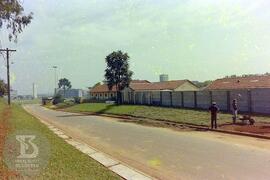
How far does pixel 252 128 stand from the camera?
21.0 m

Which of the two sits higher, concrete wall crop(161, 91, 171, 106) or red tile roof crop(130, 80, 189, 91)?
red tile roof crop(130, 80, 189, 91)

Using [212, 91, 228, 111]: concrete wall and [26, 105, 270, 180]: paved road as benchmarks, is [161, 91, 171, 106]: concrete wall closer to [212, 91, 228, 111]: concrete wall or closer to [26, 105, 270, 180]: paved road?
[212, 91, 228, 111]: concrete wall

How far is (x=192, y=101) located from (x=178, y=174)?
28.8m

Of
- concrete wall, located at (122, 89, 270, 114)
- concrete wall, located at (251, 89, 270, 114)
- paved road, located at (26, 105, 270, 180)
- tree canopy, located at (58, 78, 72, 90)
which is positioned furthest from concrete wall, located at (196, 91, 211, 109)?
tree canopy, located at (58, 78, 72, 90)

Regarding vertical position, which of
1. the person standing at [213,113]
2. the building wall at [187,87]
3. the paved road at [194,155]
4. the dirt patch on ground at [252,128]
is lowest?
the paved road at [194,155]

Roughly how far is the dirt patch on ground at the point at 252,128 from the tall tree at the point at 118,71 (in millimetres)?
38037

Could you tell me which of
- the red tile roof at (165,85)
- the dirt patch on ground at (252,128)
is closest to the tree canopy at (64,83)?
the red tile roof at (165,85)

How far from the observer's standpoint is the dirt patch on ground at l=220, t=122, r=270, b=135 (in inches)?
784

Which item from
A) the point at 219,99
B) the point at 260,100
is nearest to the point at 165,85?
the point at 219,99

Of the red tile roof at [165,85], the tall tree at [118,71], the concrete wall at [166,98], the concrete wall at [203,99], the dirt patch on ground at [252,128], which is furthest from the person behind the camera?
the red tile roof at [165,85]

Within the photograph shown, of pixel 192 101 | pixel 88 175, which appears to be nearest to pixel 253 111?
pixel 192 101

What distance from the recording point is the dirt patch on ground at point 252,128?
→ 65.3 ft

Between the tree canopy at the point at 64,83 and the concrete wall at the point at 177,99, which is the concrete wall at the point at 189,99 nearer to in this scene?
the concrete wall at the point at 177,99

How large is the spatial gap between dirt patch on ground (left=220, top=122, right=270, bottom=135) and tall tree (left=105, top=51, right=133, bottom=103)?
3804 centimetres
